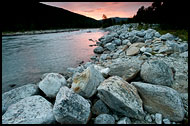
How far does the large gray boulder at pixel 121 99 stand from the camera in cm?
213

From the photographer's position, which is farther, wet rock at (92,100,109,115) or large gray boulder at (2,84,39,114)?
large gray boulder at (2,84,39,114)

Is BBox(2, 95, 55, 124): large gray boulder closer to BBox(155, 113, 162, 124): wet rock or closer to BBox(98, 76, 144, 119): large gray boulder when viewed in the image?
BBox(98, 76, 144, 119): large gray boulder

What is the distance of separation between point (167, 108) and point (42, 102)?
8.79ft

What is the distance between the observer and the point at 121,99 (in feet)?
7.00

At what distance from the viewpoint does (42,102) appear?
255cm

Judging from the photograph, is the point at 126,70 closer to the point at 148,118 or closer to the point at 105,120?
the point at 148,118

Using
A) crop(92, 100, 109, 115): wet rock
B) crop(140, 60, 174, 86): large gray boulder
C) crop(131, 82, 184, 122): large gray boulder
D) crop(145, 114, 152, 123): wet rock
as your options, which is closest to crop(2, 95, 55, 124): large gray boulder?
crop(92, 100, 109, 115): wet rock

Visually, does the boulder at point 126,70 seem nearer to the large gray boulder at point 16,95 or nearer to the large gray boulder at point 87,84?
the large gray boulder at point 87,84

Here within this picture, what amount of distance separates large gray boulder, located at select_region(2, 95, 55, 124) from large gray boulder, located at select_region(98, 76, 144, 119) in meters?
1.17

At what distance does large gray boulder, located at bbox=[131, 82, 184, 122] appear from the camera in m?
2.16

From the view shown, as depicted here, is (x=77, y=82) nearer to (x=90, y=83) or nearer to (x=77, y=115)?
(x=90, y=83)

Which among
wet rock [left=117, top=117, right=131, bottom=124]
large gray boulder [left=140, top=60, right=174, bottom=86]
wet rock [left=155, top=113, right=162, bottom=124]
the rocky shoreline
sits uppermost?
large gray boulder [left=140, top=60, right=174, bottom=86]

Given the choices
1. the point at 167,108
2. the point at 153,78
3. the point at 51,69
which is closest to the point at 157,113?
the point at 167,108

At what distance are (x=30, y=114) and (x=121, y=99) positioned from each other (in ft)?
5.94
